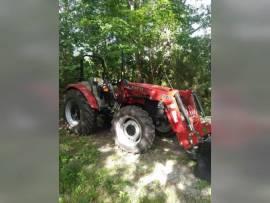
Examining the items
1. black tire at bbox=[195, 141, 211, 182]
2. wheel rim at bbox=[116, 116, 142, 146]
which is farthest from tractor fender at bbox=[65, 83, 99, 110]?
black tire at bbox=[195, 141, 211, 182]

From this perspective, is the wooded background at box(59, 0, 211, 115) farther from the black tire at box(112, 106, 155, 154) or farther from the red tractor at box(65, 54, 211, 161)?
the black tire at box(112, 106, 155, 154)

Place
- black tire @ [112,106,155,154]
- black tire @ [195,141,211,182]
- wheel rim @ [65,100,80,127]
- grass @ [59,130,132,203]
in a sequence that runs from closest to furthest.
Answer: grass @ [59,130,132,203]
black tire @ [195,141,211,182]
black tire @ [112,106,155,154]
wheel rim @ [65,100,80,127]

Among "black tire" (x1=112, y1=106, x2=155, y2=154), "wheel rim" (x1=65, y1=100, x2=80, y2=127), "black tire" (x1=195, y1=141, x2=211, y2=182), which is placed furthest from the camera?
"wheel rim" (x1=65, y1=100, x2=80, y2=127)

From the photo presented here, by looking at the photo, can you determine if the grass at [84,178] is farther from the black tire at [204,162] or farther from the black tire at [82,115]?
the black tire at [204,162]

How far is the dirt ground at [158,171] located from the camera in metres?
2.01

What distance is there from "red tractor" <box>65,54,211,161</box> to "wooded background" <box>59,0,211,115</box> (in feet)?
0.67

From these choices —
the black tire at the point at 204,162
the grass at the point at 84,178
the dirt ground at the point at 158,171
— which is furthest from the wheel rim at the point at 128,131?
the black tire at the point at 204,162

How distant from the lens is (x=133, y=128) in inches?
95.0

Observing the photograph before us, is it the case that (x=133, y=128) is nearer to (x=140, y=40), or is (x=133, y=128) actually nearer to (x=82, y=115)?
(x=82, y=115)

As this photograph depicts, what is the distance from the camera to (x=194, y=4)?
2.93 metres

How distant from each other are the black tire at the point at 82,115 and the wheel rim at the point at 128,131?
311 millimetres

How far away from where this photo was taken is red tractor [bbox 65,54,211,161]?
85.4 inches

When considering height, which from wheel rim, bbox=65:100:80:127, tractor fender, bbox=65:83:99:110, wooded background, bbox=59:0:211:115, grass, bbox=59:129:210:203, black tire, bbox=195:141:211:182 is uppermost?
wooded background, bbox=59:0:211:115
